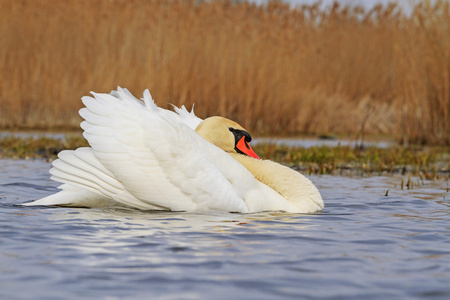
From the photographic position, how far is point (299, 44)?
55.9ft

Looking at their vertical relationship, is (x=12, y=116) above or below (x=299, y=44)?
below

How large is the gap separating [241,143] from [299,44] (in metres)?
10.3

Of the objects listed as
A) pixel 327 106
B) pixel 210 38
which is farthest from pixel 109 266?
pixel 327 106

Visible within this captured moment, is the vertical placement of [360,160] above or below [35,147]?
below

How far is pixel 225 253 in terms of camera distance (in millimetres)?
4520

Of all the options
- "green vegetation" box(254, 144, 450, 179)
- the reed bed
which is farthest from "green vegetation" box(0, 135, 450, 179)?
the reed bed

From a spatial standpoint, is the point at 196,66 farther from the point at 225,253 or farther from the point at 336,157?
the point at 225,253

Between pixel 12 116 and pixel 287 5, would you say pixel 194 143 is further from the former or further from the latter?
pixel 287 5

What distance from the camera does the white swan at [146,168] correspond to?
5.86 m

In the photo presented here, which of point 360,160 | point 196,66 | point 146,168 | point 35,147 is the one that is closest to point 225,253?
point 146,168

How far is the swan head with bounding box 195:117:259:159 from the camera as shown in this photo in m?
7.02

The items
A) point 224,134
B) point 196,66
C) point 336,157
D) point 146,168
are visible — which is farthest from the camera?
point 196,66

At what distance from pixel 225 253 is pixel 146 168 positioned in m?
1.60

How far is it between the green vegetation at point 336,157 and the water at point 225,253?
317 centimetres
